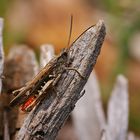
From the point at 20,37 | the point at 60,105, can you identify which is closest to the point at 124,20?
the point at 20,37

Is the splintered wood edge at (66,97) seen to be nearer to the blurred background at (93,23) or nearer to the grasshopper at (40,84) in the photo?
the grasshopper at (40,84)

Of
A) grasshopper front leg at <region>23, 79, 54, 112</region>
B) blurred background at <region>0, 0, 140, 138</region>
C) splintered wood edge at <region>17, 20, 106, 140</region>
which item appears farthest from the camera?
blurred background at <region>0, 0, 140, 138</region>

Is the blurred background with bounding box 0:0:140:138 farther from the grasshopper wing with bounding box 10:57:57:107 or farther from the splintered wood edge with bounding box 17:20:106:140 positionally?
the splintered wood edge with bounding box 17:20:106:140

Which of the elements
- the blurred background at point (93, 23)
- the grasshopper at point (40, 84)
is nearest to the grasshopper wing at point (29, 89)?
the grasshopper at point (40, 84)

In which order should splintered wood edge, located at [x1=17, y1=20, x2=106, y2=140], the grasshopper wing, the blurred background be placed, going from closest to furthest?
splintered wood edge, located at [x1=17, y1=20, x2=106, y2=140] → the grasshopper wing → the blurred background

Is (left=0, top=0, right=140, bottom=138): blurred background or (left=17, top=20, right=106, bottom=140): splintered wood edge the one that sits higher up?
(left=0, top=0, right=140, bottom=138): blurred background

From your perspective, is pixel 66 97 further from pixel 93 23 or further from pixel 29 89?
pixel 93 23

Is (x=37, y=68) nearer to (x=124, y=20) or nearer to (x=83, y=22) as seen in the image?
(x=124, y=20)

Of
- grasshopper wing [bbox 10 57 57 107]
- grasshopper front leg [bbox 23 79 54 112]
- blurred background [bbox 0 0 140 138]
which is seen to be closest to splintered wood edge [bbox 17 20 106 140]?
grasshopper front leg [bbox 23 79 54 112]
